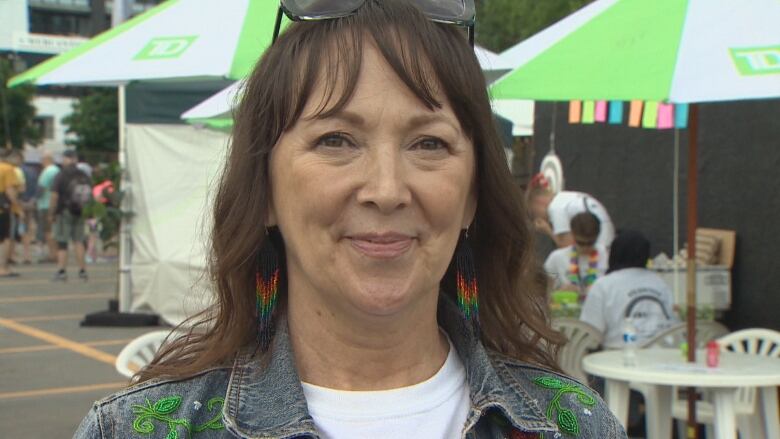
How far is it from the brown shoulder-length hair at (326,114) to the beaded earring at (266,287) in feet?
0.04

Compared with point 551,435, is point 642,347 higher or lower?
lower

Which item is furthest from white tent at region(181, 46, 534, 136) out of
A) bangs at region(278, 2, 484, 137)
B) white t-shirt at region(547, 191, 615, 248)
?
white t-shirt at region(547, 191, 615, 248)

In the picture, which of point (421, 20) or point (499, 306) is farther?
point (499, 306)

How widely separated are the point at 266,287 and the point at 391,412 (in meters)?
0.30

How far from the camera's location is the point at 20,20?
73.9 feet

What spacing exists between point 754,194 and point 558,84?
13.9ft

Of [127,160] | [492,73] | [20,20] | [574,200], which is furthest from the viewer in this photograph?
[20,20]

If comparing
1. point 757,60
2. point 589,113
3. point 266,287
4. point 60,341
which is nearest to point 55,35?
point 60,341

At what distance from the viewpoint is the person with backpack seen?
47.7 ft

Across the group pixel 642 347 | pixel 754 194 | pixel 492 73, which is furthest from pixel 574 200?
pixel 492 73

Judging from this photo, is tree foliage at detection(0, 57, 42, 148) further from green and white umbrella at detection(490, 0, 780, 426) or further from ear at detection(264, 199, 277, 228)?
ear at detection(264, 199, 277, 228)

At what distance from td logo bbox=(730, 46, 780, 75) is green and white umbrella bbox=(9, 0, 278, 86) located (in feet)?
7.55

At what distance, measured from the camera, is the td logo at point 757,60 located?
400cm

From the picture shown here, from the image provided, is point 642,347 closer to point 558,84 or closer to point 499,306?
point 558,84
